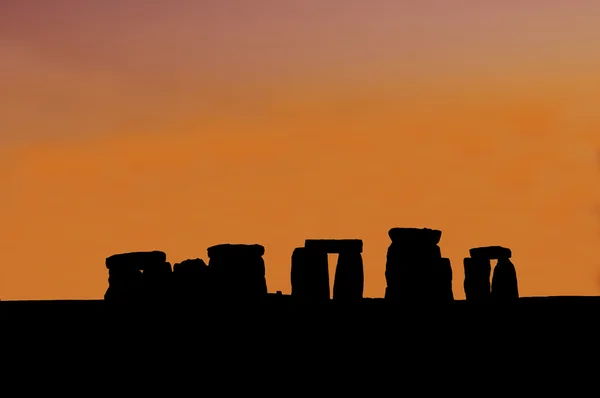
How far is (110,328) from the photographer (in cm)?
4603

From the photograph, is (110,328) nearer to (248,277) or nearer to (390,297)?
(248,277)

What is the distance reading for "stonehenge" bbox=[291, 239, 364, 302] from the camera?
48.5 m

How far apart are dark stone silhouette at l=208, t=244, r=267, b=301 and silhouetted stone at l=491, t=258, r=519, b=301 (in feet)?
22.6

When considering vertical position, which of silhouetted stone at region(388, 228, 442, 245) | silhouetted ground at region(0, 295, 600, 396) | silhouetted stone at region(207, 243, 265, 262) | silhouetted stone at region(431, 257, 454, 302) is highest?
silhouetted stone at region(388, 228, 442, 245)

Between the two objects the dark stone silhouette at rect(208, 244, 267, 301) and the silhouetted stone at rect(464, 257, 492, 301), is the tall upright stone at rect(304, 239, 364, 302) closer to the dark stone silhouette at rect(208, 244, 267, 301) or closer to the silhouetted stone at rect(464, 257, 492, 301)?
the dark stone silhouette at rect(208, 244, 267, 301)

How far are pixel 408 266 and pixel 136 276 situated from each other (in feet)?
23.7

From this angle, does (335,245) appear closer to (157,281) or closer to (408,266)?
(408,266)

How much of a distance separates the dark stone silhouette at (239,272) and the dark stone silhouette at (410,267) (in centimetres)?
332

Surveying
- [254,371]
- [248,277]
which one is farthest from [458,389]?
[248,277]

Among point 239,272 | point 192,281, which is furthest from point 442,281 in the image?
point 192,281

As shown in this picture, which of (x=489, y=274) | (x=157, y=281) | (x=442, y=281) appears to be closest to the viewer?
(x=442, y=281)

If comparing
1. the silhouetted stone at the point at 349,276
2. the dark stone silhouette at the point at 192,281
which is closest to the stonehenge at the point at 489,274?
the silhouetted stone at the point at 349,276

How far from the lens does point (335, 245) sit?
160 ft

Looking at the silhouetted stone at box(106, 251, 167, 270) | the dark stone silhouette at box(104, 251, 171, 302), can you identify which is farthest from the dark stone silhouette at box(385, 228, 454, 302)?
the silhouetted stone at box(106, 251, 167, 270)
